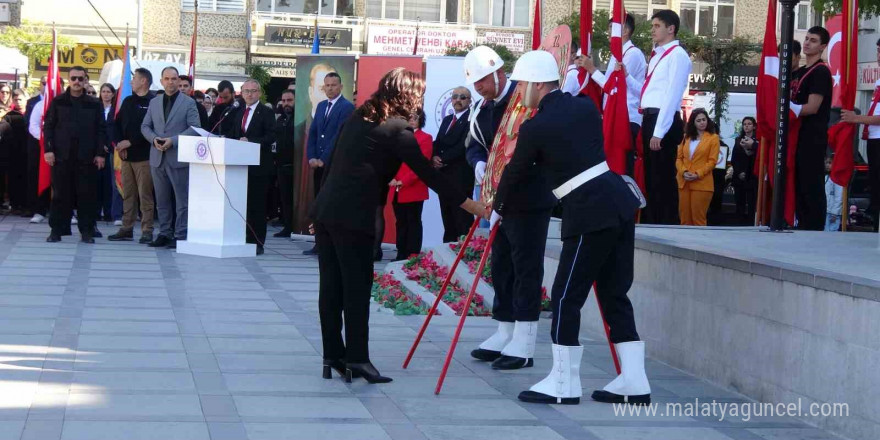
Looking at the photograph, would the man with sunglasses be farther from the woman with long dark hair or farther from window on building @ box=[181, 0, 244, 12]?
window on building @ box=[181, 0, 244, 12]

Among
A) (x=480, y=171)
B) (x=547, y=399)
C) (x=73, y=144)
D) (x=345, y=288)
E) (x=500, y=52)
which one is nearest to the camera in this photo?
(x=547, y=399)

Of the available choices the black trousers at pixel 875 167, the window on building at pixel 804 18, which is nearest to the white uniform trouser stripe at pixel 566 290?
the black trousers at pixel 875 167

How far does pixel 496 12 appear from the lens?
48906 mm

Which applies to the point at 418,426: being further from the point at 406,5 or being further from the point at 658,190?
the point at 406,5

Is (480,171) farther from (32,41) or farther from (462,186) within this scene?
(32,41)

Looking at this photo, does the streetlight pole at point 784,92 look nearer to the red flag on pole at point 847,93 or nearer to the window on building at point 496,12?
the red flag on pole at point 847,93

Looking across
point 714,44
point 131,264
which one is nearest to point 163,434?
point 131,264

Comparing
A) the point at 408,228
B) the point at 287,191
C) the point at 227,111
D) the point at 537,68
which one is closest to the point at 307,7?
the point at 287,191

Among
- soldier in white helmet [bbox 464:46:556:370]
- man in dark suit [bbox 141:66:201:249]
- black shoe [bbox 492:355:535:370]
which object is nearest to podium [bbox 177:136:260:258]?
man in dark suit [bbox 141:66:201:249]

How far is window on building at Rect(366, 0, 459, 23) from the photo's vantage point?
48031mm

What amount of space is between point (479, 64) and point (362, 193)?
4.41ft

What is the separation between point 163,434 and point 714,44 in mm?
34836

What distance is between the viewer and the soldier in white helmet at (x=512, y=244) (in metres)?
7.94

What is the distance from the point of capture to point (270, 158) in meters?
15.8
